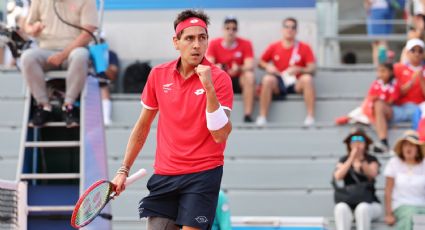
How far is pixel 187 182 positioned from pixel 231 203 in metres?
5.06

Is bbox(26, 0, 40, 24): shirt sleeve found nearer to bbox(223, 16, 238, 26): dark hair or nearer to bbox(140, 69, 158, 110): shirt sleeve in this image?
bbox(140, 69, 158, 110): shirt sleeve

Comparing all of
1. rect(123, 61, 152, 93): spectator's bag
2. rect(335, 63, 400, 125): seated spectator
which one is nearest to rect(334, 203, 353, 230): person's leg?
rect(335, 63, 400, 125): seated spectator

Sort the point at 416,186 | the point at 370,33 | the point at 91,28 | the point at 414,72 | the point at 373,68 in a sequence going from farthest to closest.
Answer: the point at 370,33, the point at 373,68, the point at 414,72, the point at 416,186, the point at 91,28

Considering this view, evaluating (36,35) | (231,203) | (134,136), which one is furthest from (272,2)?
(134,136)

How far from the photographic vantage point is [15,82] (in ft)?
44.2

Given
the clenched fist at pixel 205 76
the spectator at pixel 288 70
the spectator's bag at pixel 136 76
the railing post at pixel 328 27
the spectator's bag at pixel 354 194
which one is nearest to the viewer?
the clenched fist at pixel 205 76

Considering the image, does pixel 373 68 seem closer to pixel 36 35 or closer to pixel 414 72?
pixel 414 72

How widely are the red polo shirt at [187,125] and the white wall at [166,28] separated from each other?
7.80 metres

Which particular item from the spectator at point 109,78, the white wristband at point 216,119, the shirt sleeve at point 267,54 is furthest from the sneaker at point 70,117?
the shirt sleeve at point 267,54

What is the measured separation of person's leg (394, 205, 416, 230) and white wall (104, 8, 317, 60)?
404 centimetres

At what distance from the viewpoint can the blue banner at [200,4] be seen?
14.5m

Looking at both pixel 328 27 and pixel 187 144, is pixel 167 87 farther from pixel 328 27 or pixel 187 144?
pixel 328 27

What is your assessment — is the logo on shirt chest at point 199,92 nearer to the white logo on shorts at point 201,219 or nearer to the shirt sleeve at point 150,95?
the shirt sleeve at point 150,95

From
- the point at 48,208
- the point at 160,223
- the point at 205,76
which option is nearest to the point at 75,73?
the point at 48,208
